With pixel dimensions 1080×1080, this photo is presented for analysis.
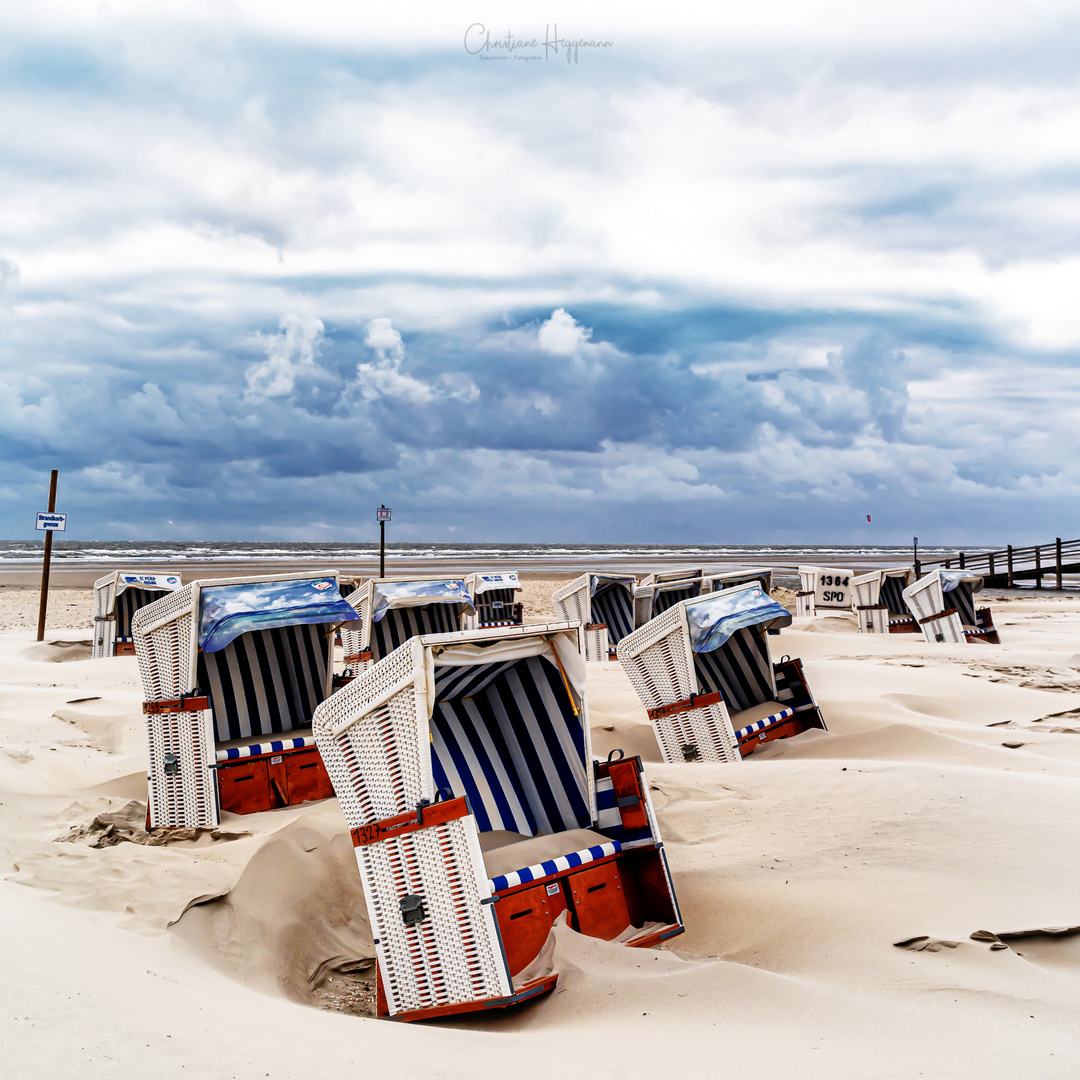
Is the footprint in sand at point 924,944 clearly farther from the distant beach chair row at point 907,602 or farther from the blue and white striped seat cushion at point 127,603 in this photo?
the blue and white striped seat cushion at point 127,603

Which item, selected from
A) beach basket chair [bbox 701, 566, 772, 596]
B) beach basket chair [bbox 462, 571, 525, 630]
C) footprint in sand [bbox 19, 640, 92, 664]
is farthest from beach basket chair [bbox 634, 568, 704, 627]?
footprint in sand [bbox 19, 640, 92, 664]

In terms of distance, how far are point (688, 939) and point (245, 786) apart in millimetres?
4207

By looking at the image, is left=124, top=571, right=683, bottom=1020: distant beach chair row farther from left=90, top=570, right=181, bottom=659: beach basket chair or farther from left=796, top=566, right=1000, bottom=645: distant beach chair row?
left=796, top=566, right=1000, bottom=645: distant beach chair row

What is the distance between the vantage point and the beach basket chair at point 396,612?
12.8 metres

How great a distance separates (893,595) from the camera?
838 inches

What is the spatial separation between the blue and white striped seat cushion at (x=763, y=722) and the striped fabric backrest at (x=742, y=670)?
0.36 m

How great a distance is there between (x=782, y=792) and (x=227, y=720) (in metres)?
5.10

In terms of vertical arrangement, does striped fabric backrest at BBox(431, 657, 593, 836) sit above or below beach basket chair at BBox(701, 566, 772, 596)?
below

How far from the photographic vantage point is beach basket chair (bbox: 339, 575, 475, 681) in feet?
42.1

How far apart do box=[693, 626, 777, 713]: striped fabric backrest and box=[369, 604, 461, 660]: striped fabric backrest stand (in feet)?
19.1

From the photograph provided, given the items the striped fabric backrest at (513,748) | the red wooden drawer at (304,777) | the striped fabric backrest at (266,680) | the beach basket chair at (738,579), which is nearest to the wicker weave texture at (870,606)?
the beach basket chair at (738,579)

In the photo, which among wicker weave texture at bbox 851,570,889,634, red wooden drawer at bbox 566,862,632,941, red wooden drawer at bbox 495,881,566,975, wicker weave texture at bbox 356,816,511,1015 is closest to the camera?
wicker weave texture at bbox 356,816,511,1015

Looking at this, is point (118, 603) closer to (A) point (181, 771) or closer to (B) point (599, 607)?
(B) point (599, 607)

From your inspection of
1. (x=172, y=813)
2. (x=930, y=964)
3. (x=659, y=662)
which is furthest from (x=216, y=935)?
(x=659, y=662)
